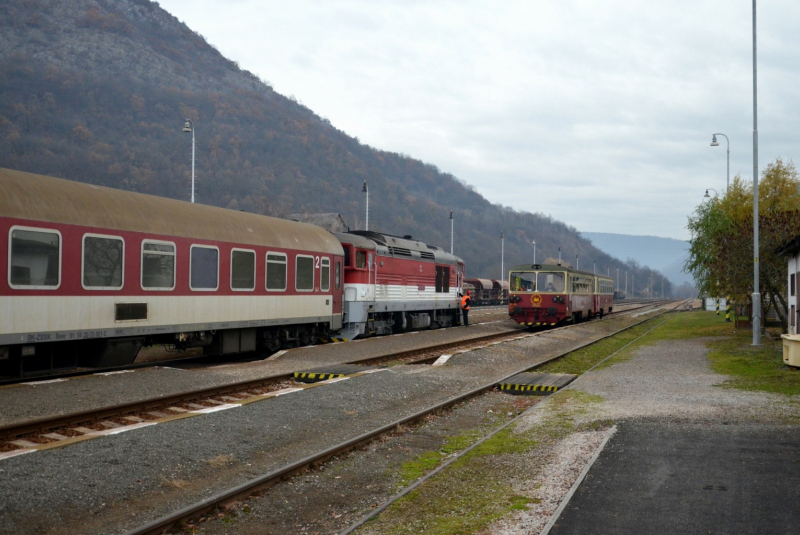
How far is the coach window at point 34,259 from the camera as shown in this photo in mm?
12242

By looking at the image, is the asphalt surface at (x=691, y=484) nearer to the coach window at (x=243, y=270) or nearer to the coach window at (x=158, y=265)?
the coach window at (x=158, y=265)

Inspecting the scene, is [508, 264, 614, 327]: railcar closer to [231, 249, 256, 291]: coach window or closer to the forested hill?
[231, 249, 256, 291]: coach window

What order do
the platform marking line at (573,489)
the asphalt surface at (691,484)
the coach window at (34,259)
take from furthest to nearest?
1. the coach window at (34,259)
2. the asphalt surface at (691,484)
3. the platform marking line at (573,489)

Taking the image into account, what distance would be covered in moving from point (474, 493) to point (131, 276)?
9.83m

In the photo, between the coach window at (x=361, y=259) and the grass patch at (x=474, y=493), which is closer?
the grass patch at (x=474, y=493)

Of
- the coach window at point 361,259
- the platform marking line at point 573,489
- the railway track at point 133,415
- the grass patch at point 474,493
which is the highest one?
the coach window at point 361,259

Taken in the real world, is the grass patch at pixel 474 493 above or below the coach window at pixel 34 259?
below

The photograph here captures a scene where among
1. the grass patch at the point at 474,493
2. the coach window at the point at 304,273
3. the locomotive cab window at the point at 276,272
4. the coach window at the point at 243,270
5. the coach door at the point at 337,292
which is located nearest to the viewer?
the grass patch at the point at 474,493

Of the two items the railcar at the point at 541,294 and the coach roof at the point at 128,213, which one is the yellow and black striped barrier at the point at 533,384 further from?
the railcar at the point at 541,294

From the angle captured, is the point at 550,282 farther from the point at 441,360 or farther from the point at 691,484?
the point at 691,484

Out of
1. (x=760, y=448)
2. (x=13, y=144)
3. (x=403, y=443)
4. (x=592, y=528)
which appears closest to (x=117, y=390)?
(x=403, y=443)

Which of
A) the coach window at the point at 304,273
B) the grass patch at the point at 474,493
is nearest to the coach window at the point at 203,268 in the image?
the coach window at the point at 304,273

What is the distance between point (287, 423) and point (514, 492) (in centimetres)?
430

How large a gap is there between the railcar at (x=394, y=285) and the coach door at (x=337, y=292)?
0.92 meters
